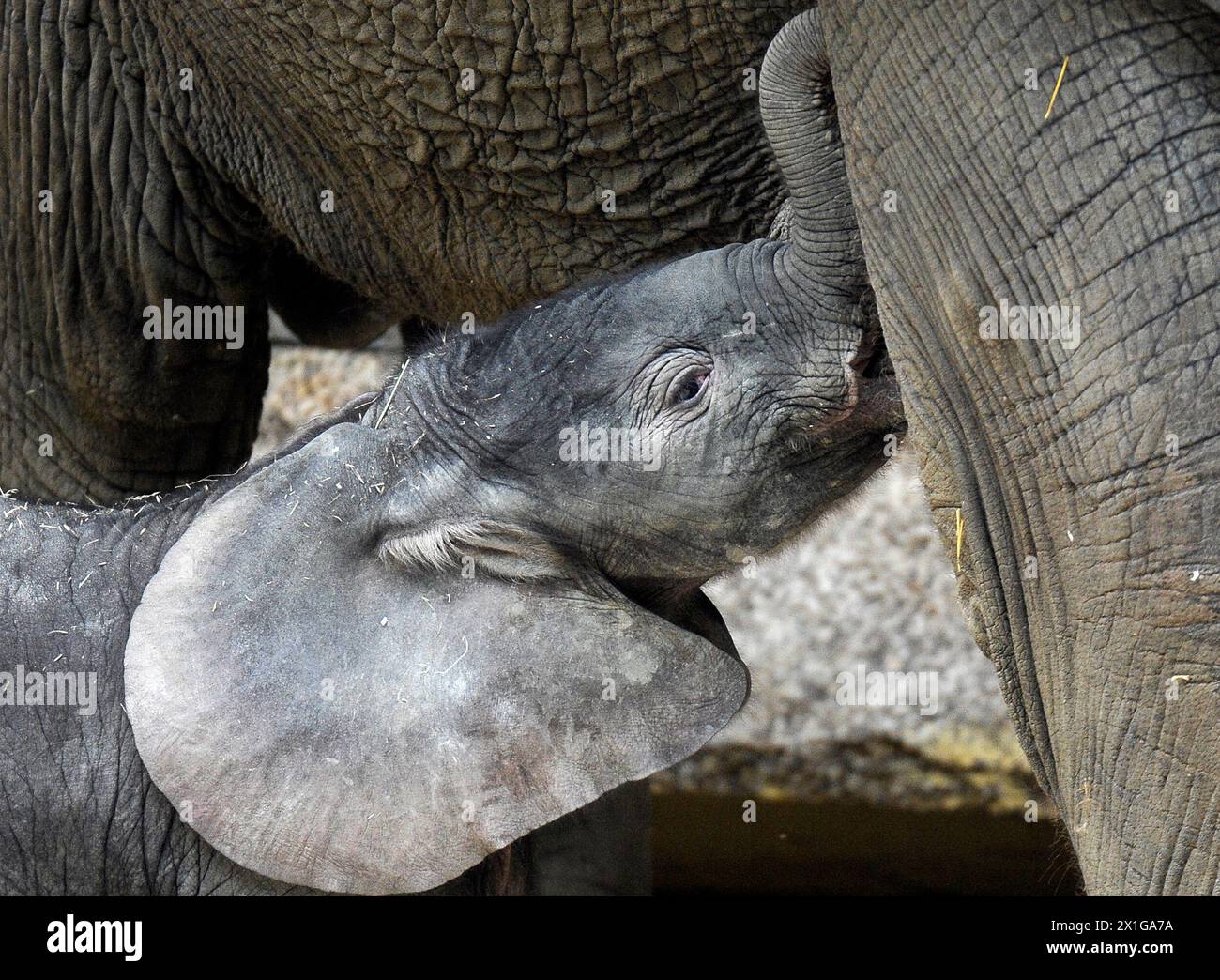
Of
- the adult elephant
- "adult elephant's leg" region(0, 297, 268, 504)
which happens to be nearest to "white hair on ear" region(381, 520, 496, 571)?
the adult elephant

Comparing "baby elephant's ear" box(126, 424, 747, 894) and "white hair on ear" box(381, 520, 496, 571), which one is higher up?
"white hair on ear" box(381, 520, 496, 571)

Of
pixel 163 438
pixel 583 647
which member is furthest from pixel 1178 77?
pixel 163 438

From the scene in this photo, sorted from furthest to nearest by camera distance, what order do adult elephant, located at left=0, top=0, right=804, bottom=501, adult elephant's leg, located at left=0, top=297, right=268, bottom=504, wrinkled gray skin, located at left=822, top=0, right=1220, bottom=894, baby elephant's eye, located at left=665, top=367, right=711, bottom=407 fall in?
1. adult elephant's leg, located at left=0, top=297, right=268, bottom=504
2. adult elephant, located at left=0, top=0, right=804, bottom=501
3. baby elephant's eye, located at left=665, top=367, right=711, bottom=407
4. wrinkled gray skin, located at left=822, top=0, right=1220, bottom=894

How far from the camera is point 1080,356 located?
1.90m

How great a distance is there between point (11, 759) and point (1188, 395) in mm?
1623

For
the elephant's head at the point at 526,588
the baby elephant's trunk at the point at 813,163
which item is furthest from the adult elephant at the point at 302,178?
the elephant's head at the point at 526,588

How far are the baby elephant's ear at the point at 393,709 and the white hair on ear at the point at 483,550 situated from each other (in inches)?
0.8

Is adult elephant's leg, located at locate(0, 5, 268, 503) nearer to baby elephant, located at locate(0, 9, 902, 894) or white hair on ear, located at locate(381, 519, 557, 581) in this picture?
baby elephant, located at locate(0, 9, 902, 894)

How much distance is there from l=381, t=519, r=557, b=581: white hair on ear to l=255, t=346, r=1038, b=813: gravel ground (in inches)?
82.4

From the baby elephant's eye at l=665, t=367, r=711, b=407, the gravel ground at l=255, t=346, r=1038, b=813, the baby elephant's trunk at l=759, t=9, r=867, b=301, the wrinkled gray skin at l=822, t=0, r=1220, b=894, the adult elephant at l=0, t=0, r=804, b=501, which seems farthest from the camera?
the gravel ground at l=255, t=346, r=1038, b=813

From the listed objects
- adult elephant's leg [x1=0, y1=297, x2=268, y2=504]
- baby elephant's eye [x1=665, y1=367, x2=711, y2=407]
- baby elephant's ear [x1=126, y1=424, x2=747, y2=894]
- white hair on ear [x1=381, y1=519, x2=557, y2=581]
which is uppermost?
adult elephant's leg [x1=0, y1=297, x2=268, y2=504]

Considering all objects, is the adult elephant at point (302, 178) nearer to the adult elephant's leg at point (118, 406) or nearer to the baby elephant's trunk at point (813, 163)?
the adult elephant's leg at point (118, 406)

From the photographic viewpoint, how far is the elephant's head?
235 cm

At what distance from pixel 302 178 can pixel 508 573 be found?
1.27 metres
